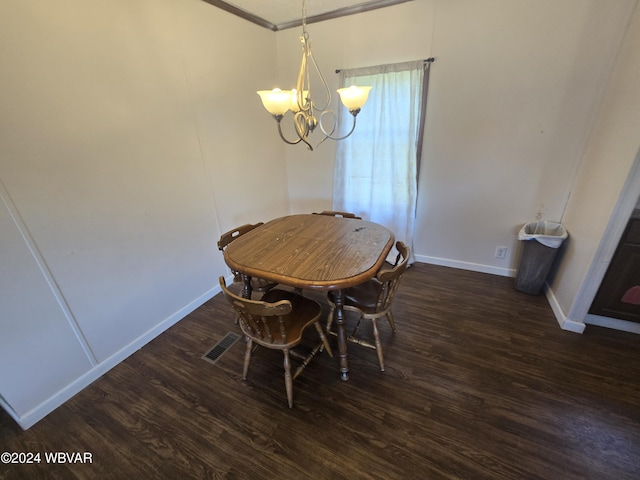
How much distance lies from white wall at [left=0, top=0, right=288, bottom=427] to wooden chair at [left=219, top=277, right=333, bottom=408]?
0.99 m

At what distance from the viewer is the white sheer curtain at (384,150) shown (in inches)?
96.7

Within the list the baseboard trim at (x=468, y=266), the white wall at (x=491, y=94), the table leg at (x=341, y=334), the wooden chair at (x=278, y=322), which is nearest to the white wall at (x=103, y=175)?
the wooden chair at (x=278, y=322)

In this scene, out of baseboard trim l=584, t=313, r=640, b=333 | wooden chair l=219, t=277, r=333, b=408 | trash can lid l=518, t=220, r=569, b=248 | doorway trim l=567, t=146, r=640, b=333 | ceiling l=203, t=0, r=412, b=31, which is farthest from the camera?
ceiling l=203, t=0, r=412, b=31

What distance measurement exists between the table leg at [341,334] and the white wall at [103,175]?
152 centimetres

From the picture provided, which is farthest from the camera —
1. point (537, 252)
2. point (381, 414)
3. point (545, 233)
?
point (545, 233)

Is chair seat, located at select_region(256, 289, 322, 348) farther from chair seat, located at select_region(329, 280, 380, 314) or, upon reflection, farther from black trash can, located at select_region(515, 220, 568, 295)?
black trash can, located at select_region(515, 220, 568, 295)

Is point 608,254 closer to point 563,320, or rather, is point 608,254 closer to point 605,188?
point 605,188

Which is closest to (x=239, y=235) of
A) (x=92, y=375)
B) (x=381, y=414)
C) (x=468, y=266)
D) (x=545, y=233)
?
(x=92, y=375)

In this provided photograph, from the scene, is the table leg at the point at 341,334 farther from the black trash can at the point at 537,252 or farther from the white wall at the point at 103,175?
the black trash can at the point at 537,252

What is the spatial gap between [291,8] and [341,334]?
9.61 ft

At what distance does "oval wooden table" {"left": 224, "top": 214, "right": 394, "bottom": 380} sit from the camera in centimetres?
136

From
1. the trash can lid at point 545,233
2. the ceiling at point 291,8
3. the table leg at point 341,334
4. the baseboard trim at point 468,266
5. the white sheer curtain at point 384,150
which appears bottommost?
the baseboard trim at point 468,266

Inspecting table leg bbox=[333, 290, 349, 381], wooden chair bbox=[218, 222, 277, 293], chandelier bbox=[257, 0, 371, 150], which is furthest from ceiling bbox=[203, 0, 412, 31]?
table leg bbox=[333, 290, 349, 381]

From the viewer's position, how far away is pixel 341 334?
5.19 feet
